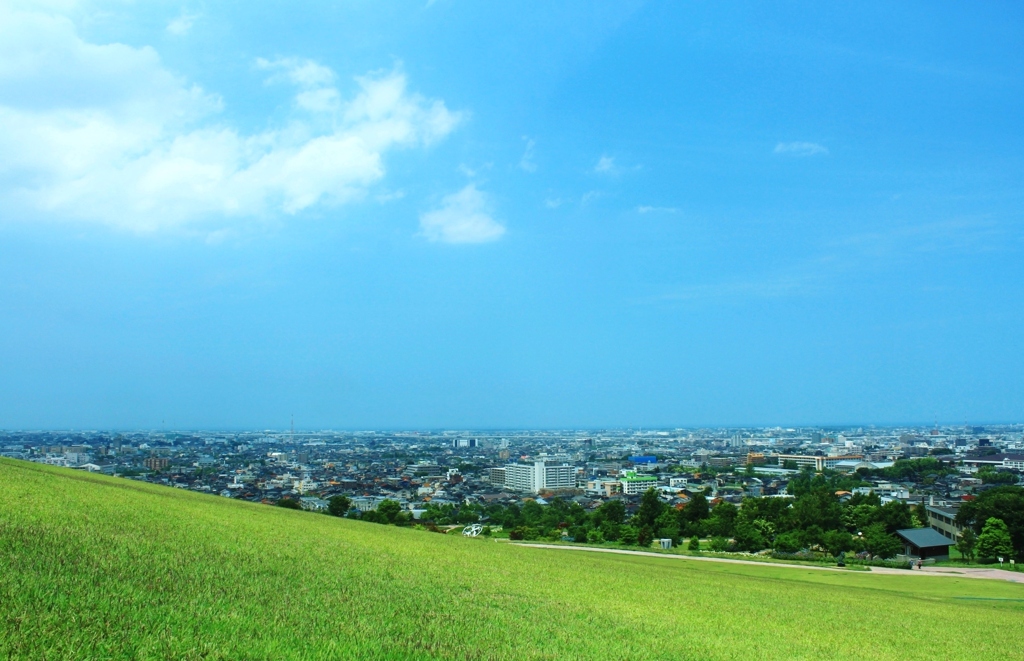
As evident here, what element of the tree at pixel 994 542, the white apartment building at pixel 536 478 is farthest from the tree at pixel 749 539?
the white apartment building at pixel 536 478

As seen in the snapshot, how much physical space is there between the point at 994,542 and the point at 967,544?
4.03 feet

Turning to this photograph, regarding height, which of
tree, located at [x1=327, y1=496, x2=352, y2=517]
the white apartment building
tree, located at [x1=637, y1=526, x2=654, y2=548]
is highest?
tree, located at [x1=327, y1=496, x2=352, y2=517]

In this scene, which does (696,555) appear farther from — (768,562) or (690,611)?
(690,611)

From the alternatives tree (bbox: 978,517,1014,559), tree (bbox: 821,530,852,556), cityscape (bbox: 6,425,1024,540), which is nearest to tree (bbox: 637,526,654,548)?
tree (bbox: 821,530,852,556)

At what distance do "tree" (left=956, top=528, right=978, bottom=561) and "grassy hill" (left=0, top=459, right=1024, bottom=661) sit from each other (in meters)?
26.4

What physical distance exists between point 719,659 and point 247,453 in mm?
99085

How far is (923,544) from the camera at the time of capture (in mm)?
37406

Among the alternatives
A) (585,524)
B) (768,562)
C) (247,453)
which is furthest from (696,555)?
(247,453)

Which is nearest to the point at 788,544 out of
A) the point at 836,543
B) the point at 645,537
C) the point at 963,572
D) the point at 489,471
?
the point at 836,543

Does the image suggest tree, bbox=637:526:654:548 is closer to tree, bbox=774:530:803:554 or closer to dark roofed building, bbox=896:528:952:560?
tree, bbox=774:530:803:554

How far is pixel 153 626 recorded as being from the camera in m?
5.64

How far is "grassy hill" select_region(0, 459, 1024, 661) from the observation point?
5.71 m

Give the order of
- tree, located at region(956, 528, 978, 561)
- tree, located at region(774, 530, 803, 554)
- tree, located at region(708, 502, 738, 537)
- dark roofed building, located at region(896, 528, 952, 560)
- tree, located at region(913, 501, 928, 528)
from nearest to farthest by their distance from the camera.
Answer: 1. tree, located at region(956, 528, 978, 561)
2. tree, located at region(774, 530, 803, 554)
3. dark roofed building, located at region(896, 528, 952, 560)
4. tree, located at region(708, 502, 738, 537)
5. tree, located at region(913, 501, 928, 528)

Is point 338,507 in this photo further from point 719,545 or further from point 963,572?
point 963,572
